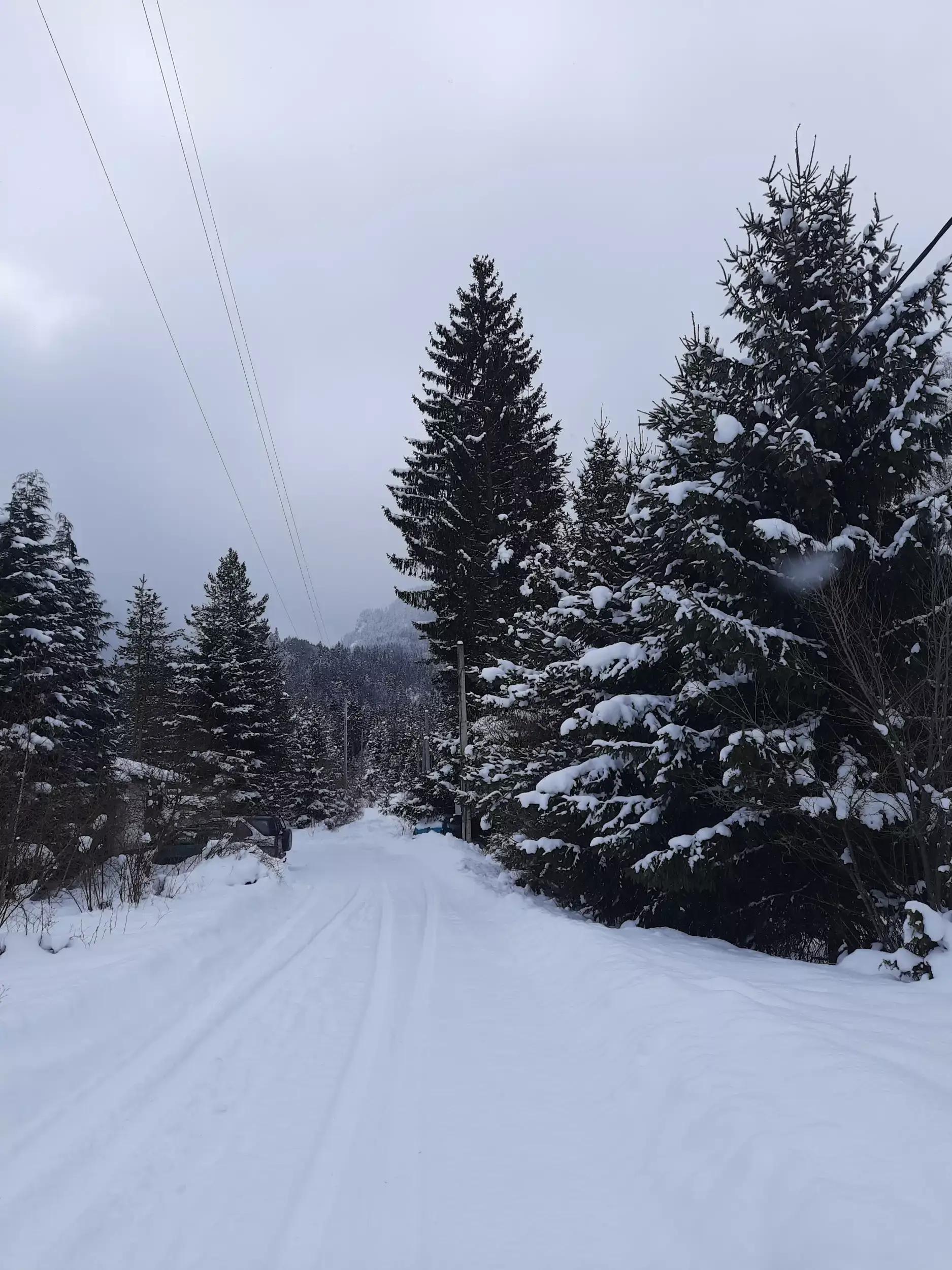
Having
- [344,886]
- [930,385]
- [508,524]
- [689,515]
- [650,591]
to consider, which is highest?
[508,524]

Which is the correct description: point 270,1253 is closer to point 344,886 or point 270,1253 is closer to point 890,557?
point 890,557

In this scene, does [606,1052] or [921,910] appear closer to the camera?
[606,1052]

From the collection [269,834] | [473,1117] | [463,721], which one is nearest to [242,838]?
[269,834]

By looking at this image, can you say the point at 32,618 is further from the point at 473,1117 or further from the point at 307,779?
the point at 307,779

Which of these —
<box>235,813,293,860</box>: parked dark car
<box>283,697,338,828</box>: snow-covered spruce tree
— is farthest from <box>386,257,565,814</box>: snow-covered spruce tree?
<box>283,697,338,828</box>: snow-covered spruce tree

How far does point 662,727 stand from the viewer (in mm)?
8562

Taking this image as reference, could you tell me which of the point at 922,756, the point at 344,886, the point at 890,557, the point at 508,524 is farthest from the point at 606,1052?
the point at 508,524

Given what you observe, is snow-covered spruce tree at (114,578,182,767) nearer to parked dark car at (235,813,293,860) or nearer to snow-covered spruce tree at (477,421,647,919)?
parked dark car at (235,813,293,860)

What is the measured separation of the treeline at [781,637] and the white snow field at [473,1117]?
1475 millimetres

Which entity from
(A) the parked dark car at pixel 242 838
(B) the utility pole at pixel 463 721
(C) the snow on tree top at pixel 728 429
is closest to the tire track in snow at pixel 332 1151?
(C) the snow on tree top at pixel 728 429

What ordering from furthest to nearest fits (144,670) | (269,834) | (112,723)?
(144,670)
(112,723)
(269,834)

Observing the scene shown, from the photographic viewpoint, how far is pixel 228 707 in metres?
26.9

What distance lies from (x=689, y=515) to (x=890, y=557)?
7.27 ft

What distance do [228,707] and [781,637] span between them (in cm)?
2365
